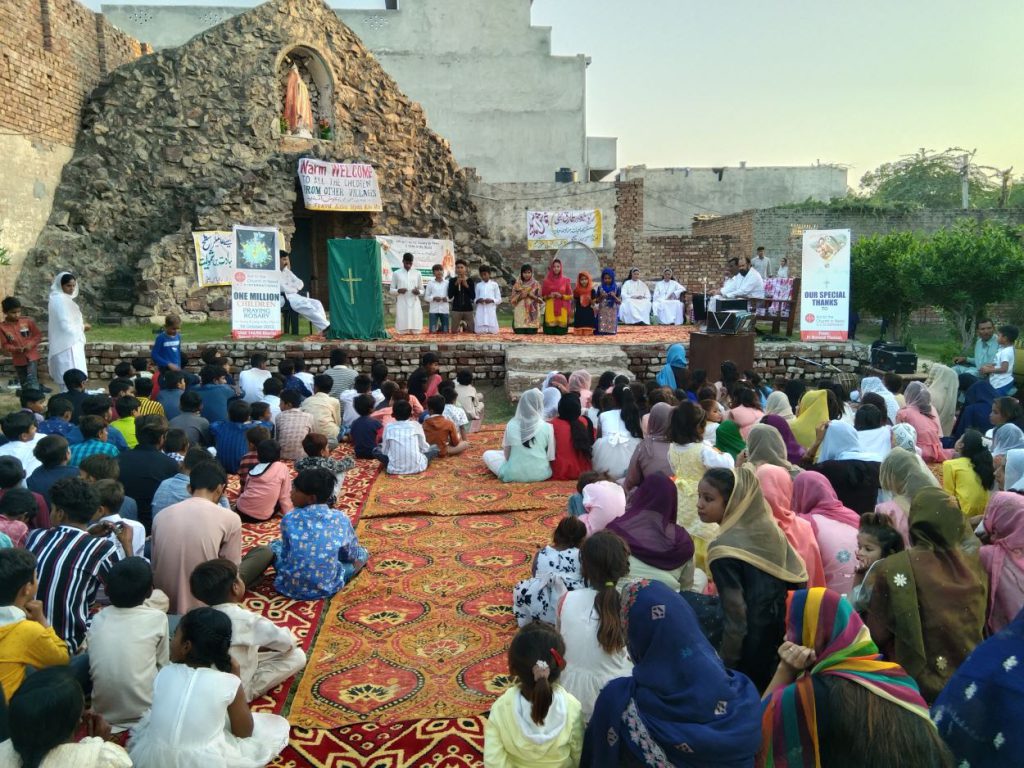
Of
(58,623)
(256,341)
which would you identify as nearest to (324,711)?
(58,623)

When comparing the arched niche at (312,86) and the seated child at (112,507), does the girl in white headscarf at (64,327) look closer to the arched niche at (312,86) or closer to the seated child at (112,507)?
the seated child at (112,507)

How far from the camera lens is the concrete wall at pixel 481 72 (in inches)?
1125

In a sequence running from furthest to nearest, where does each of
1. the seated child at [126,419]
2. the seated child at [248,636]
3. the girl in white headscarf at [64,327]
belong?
the girl in white headscarf at [64,327]
the seated child at [126,419]
the seated child at [248,636]

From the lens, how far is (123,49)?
19.7 meters

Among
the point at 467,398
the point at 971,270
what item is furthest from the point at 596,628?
the point at 971,270

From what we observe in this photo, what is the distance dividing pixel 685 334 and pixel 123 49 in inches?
618

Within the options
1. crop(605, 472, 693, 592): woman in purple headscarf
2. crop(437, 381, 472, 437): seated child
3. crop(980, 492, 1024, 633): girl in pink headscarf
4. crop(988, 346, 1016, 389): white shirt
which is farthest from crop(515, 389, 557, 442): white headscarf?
crop(988, 346, 1016, 389): white shirt

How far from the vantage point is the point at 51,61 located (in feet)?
56.0

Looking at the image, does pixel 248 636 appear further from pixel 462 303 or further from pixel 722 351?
pixel 462 303

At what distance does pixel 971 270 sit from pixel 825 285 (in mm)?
4305

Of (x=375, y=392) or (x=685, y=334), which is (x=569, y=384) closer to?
(x=375, y=392)

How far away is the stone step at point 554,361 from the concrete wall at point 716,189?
19767 millimetres

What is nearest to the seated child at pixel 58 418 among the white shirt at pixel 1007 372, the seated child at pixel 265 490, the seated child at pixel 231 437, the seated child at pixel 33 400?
the seated child at pixel 33 400

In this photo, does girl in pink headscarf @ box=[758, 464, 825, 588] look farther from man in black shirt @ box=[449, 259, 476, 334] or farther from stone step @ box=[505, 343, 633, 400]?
man in black shirt @ box=[449, 259, 476, 334]
